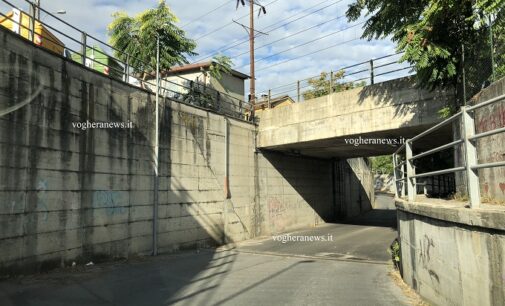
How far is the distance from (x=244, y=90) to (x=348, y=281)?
21110mm

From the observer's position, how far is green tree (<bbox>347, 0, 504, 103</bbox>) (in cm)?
1004

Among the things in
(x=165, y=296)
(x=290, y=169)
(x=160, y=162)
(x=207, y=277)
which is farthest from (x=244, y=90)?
(x=165, y=296)

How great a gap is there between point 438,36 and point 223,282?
7.96m

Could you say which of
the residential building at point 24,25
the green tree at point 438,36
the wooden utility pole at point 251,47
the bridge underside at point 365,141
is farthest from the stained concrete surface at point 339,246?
the residential building at point 24,25

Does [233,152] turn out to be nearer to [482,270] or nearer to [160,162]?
[160,162]

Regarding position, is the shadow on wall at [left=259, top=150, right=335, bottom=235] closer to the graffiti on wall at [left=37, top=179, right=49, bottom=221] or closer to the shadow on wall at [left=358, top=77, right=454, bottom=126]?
the shadow on wall at [left=358, top=77, right=454, bottom=126]

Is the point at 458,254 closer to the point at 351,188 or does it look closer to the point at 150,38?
the point at 150,38

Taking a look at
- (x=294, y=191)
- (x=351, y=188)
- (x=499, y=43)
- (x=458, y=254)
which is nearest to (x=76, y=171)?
(x=458, y=254)

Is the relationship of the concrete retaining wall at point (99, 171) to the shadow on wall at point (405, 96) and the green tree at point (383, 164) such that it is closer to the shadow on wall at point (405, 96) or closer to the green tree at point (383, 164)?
the shadow on wall at point (405, 96)

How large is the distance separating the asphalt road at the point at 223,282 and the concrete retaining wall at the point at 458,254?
1.10 metres

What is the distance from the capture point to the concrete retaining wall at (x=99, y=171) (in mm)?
9578

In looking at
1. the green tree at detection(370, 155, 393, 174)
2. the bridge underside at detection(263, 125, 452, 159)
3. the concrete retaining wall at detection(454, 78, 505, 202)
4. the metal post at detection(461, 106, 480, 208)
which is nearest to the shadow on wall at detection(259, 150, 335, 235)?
the bridge underside at detection(263, 125, 452, 159)

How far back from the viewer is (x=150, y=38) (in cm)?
1891

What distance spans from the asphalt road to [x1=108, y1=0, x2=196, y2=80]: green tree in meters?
8.95
